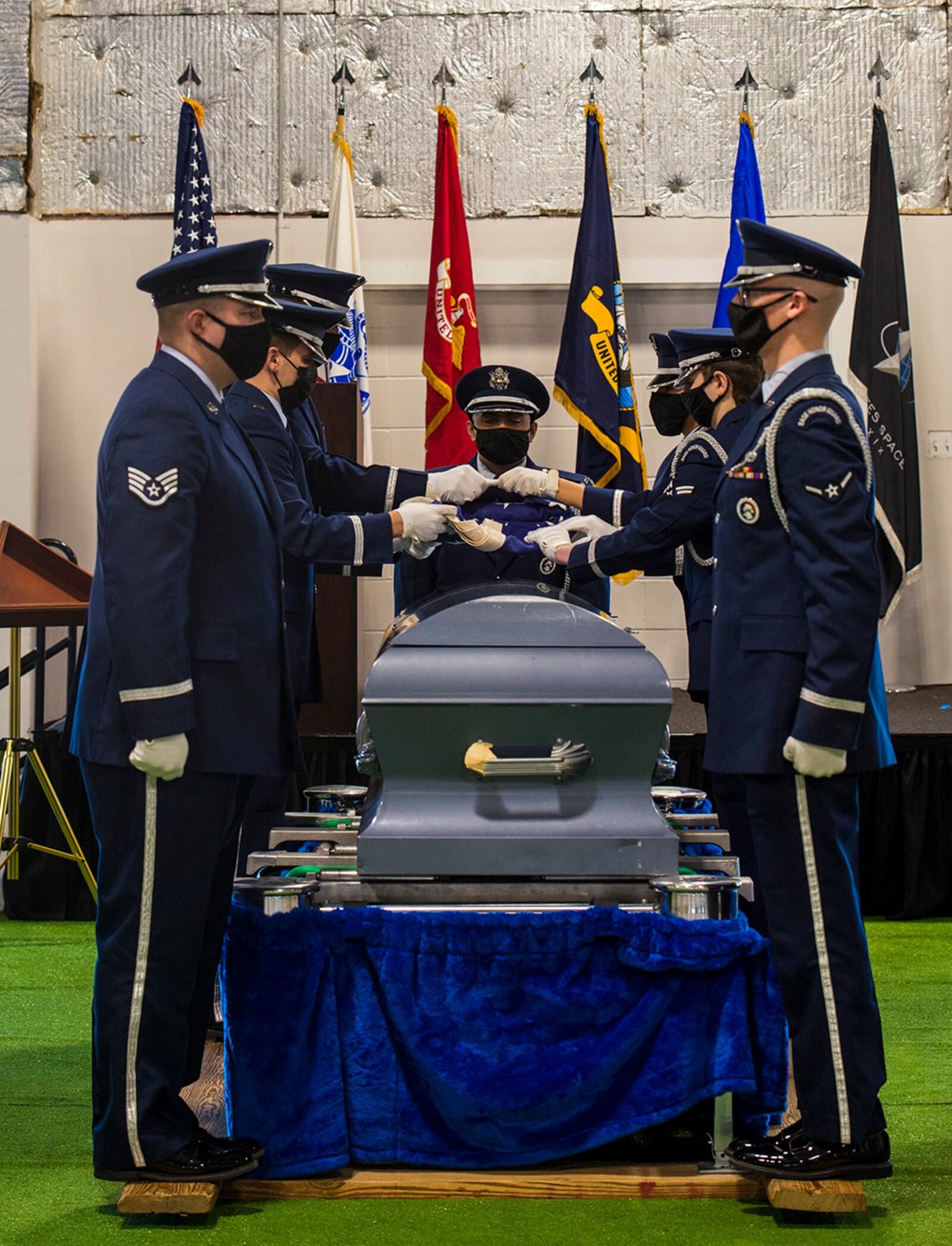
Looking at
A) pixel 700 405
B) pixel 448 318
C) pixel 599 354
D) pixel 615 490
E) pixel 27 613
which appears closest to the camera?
pixel 700 405

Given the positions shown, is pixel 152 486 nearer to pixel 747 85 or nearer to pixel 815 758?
pixel 815 758

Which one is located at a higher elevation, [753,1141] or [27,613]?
[27,613]

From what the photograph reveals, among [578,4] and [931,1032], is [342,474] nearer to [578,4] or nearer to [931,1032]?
[931,1032]

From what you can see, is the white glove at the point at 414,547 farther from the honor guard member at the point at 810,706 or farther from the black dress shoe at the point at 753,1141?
the black dress shoe at the point at 753,1141

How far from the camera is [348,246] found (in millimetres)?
5129

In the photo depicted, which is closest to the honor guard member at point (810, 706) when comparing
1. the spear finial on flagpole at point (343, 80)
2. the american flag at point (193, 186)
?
the american flag at point (193, 186)

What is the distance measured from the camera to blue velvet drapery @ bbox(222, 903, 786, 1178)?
6.51 ft

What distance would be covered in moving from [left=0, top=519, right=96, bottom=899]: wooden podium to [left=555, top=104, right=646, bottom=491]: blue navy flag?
189cm

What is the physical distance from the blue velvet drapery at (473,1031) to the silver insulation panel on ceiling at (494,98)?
13.1 feet

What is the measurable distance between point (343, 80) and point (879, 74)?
2052mm

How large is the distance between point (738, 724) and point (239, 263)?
0.98 metres

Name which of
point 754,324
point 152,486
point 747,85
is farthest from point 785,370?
point 747,85

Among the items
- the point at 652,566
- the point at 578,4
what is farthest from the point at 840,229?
the point at 652,566

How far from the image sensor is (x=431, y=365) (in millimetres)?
5113
